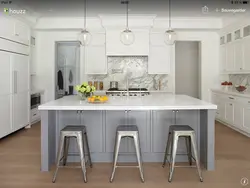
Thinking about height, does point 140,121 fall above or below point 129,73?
below

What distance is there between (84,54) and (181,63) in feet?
10.8

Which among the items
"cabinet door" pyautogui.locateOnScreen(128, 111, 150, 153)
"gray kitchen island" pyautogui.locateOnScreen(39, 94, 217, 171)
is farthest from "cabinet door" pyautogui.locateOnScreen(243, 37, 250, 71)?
"cabinet door" pyautogui.locateOnScreen(128, 111, 150, 153)

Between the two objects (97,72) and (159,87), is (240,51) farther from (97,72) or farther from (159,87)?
(97,72)

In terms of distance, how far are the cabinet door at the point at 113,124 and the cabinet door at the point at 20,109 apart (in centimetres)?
261

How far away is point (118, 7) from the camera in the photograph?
570 centimetres

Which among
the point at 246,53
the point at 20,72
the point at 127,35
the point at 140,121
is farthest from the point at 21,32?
the point at 246,53

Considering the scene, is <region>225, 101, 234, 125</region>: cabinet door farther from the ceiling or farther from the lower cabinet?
the ceiling

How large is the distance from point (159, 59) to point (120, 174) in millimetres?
4271

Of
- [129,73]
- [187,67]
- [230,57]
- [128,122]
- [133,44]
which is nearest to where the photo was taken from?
[128,122]

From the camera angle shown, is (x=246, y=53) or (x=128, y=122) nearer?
(x=128, y=122)

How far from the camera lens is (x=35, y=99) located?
6598 mm

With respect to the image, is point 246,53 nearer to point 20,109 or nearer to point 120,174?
point 120,174

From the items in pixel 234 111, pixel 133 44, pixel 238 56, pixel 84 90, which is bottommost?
pixel 234 111

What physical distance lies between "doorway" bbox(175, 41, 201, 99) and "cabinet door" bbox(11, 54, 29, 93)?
4702 mm
